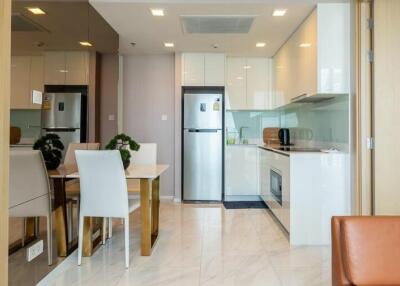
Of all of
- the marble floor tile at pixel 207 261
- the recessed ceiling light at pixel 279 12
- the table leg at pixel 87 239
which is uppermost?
the recessed ceiling light at pixel 279 12

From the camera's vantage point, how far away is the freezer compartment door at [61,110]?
8.30 feet

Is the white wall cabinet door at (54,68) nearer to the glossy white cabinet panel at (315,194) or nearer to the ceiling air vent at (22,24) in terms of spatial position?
the ceiling air vent at (22,24)

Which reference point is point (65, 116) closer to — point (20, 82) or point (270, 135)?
point (20, 82)

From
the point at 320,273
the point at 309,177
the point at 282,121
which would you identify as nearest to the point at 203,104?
the point at 282,121

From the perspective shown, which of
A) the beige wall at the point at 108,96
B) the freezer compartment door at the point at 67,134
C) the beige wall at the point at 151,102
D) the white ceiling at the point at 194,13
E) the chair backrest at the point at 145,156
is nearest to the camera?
the freezer compartment door at the point at 67,134

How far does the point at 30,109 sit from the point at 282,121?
4.26 metres

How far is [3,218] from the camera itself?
1396mm

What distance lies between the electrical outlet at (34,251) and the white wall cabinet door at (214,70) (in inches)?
139

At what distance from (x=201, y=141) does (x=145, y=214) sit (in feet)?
7.95

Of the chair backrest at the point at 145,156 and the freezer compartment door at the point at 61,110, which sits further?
the chair backrest at the point at 145,156

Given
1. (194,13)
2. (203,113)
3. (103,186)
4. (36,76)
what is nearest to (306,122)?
(203,113)

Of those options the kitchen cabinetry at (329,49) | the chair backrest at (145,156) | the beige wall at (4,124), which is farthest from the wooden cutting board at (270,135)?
the beige wall at (4,124)

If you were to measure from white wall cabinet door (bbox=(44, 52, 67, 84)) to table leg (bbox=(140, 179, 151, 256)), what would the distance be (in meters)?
1.14

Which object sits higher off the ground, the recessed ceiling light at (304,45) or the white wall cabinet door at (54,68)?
the recessed ceiling light at (304,45)
